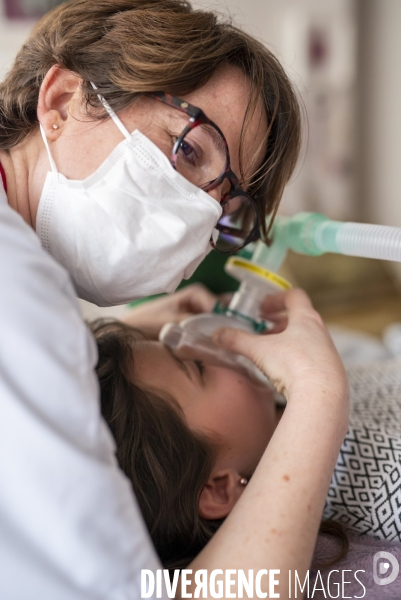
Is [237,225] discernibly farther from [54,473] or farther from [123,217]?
[54,473]

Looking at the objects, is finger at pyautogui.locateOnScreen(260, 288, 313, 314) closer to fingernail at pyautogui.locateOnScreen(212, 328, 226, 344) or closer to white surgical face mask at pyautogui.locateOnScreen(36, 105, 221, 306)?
fingernail at pyautogui.locateOnScreen(212, 328, 226, 344)

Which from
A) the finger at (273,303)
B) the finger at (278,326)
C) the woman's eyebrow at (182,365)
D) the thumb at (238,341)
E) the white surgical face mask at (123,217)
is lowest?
the finger at (278,326)

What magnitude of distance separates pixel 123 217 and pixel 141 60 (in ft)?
0.95

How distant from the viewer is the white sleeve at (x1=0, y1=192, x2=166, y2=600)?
676 millimetres

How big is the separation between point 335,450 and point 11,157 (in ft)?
2.62

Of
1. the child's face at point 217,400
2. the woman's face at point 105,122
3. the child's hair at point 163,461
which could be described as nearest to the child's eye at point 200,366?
the child's face at point 217,400

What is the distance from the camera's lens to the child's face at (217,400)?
1151 millimetres

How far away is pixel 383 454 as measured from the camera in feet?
3.90

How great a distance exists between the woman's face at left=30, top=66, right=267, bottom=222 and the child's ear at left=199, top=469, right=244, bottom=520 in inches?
21.5

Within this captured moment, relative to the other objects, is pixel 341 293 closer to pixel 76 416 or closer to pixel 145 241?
pixel 145 241

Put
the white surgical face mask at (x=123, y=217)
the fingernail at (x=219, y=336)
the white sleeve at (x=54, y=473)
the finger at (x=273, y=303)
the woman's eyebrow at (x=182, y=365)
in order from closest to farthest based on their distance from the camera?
the white sleeve at (x=54, y=473) < the white surgical face mask at (x=123, y=217) < the woman's eyebrow at (x=182, y=365) < the fingernail at (x=219, y=336) < the finger at (x=273, y=303)

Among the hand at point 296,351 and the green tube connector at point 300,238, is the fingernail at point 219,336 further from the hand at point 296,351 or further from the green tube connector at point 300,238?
the green tube connector at point 300,238

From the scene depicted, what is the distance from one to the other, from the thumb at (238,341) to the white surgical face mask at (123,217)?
28cm

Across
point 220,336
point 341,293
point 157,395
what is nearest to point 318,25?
point 341,293
